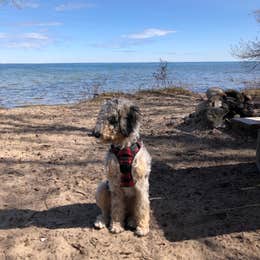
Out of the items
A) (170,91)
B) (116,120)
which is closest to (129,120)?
(116,120)

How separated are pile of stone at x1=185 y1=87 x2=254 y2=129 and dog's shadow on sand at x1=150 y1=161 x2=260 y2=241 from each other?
2.26 meters

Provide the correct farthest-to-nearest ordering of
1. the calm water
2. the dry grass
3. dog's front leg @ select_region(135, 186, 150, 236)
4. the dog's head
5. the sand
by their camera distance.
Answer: the calm water
the dry grass
dog's front leg @ select_region(135, 186, 150, 236)
the sand
the dog's head

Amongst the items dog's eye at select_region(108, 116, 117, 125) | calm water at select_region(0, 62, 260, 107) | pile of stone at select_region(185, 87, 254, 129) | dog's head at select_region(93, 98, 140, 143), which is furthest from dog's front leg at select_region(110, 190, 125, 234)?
calm water at select_region(0, 62, 260, 107)

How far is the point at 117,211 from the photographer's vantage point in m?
4.09

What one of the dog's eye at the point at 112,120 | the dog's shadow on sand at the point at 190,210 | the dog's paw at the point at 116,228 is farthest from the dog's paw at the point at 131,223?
the dog's eye at the point at 112,120

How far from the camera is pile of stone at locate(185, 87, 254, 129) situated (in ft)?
27.8

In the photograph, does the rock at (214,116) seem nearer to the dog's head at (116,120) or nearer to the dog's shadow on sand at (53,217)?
the dog's shadow on sand at (53,217)

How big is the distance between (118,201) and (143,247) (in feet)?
1.85

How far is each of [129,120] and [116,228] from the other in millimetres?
1256

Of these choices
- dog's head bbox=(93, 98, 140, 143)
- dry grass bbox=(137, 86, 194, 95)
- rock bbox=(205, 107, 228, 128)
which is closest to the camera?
dog's head bbox=(93, 98, 140, 143)

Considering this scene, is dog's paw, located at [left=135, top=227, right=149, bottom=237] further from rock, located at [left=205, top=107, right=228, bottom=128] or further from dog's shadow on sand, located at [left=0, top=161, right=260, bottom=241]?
rock, located at [left=205, top=107, right=228, bottom=128]

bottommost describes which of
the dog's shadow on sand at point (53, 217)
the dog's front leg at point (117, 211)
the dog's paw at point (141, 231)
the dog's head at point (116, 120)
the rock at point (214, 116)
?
the dog's shadow on sand at point (53, 217)

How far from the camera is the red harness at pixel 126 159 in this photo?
383 cm

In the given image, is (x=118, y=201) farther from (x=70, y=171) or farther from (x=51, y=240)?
(x=70, y=171)
